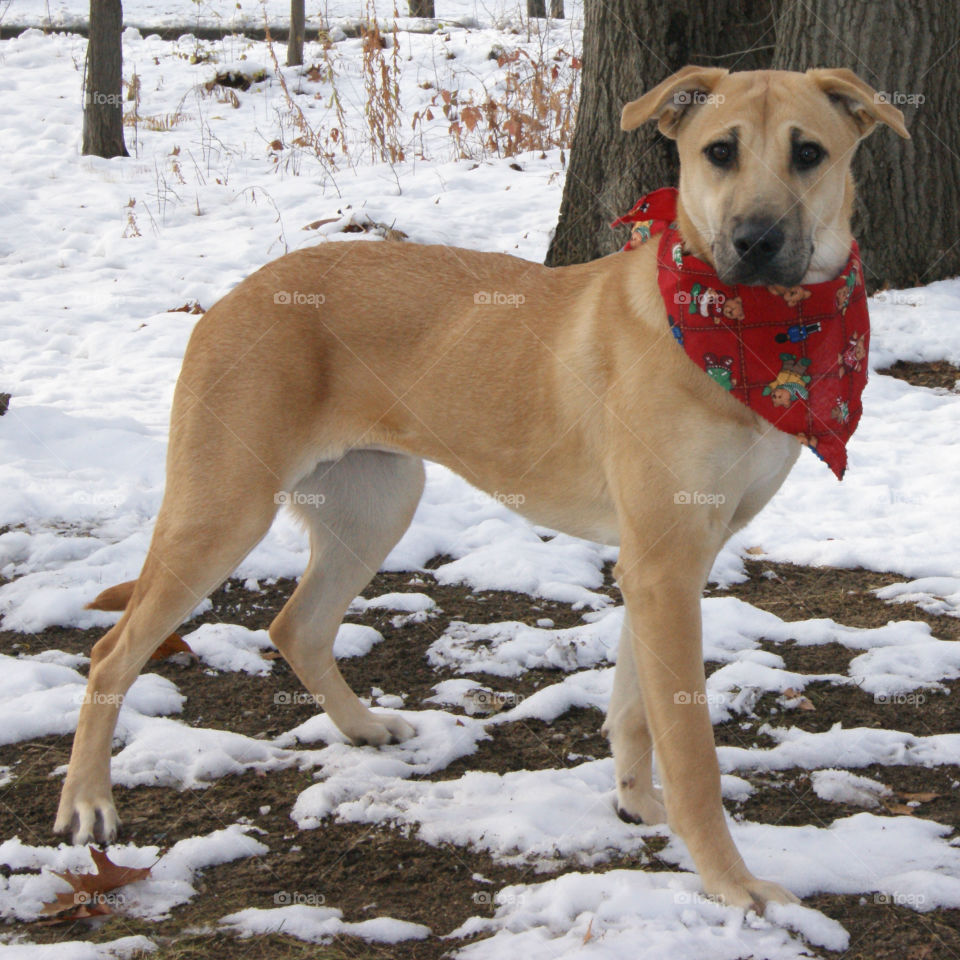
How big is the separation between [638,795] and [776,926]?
67 cm

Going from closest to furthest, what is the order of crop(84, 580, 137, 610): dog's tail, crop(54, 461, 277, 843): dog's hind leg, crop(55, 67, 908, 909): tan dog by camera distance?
1. crop(55, 67, 908, 909): tan dog
2. crop(54, 461, 277, 843): dog's hind leg
3. crop(84, 580, 137, 610): dog's tail

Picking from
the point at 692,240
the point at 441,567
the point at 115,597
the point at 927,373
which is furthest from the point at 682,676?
the point at 927,373

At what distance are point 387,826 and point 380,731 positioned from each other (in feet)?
1.77

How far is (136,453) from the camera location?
18.2ft

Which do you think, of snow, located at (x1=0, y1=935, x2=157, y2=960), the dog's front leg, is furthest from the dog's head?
→ snow, located at (x1=0, y1=935, x2=157, y2=960)

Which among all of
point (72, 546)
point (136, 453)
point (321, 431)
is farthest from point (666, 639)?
point (136, 453)

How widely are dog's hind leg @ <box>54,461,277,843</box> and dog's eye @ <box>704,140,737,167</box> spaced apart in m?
1.59

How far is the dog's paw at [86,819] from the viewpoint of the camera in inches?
121

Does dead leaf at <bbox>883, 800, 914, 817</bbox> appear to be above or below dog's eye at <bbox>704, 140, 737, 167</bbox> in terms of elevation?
below

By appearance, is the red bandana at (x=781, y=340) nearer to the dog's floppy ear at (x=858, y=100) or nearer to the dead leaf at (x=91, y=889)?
the dog's floppy ear at (x=858, y=100)

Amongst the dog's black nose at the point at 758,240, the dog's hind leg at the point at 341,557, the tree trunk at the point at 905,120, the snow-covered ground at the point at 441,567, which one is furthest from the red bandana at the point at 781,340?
the tree trunk at the point at 905,120

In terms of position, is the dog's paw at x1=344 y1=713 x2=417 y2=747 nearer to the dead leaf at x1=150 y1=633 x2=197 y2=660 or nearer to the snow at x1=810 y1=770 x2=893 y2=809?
the dead leaf at x1=150 y1=633 x2=197 y2=660

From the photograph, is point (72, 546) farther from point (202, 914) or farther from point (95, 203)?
point (95, 203)

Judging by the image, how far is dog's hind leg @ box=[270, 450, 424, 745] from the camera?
12.2 ft
